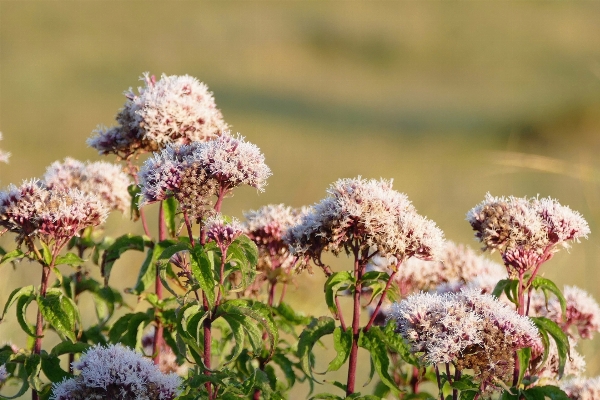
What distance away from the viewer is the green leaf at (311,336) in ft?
10.5

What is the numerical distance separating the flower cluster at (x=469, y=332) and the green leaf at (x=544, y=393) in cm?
14

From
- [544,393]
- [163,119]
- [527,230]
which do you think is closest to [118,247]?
[163,119]

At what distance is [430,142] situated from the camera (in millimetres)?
26688

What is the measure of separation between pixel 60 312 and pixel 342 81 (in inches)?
1348

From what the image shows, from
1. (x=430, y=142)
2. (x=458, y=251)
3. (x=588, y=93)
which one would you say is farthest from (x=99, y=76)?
(x=458, y=251)

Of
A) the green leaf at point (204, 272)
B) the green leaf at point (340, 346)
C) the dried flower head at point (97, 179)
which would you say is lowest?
the green leaf at point (340, 346)

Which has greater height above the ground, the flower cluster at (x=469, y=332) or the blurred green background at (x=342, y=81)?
the blurred green background at (x=342, y=81)

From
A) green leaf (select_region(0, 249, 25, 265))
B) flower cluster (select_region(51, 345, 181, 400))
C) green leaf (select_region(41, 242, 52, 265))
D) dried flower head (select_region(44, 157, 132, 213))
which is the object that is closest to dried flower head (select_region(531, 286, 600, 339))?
flower cluster (select_region(51, 345, 181, 400))

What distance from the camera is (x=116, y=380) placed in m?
2.87

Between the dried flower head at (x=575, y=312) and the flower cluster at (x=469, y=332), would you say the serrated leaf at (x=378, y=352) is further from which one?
the dried flower head at (x=575, y=312)

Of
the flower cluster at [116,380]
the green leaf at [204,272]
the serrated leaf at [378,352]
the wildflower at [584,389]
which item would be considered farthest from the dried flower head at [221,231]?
the wildflower at [584,389]

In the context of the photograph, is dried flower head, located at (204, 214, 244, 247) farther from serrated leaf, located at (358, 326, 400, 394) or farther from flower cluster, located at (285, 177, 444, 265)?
serrated leaf, located at (358, 326, 400, 394)

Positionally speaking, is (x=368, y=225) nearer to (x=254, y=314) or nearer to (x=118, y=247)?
(x=254, y=314)

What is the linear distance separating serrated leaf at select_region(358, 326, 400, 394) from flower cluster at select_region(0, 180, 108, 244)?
1141 mm
